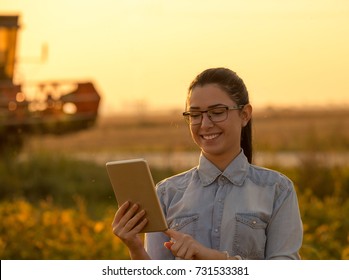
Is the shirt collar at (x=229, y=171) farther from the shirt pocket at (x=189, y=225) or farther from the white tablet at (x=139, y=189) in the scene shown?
the white tablet at (x=139, y=189)

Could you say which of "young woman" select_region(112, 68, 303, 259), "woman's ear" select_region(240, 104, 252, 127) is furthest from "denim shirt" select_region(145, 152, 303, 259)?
"woman's ear" select_region(240, 104, 252, 127)

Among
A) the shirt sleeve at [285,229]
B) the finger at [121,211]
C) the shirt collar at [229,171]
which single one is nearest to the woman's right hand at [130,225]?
the finger at [121,211]

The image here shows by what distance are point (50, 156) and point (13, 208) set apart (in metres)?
7.78

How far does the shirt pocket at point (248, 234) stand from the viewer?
289cm

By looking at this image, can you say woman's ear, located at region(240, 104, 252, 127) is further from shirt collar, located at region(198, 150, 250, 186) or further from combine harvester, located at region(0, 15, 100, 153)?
combine harvester, located at region(0, 15, 100, 153)

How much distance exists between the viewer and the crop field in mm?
7191

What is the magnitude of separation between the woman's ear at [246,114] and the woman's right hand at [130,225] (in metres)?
0.47

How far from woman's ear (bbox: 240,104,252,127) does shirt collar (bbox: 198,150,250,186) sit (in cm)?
11

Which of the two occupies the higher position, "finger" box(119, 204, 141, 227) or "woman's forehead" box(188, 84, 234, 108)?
"woman's forehead" box(188, 84, 234, 108)

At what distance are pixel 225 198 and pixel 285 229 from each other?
21 cm

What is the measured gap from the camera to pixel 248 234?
9.47 ft

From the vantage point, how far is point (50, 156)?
56.9 feet
